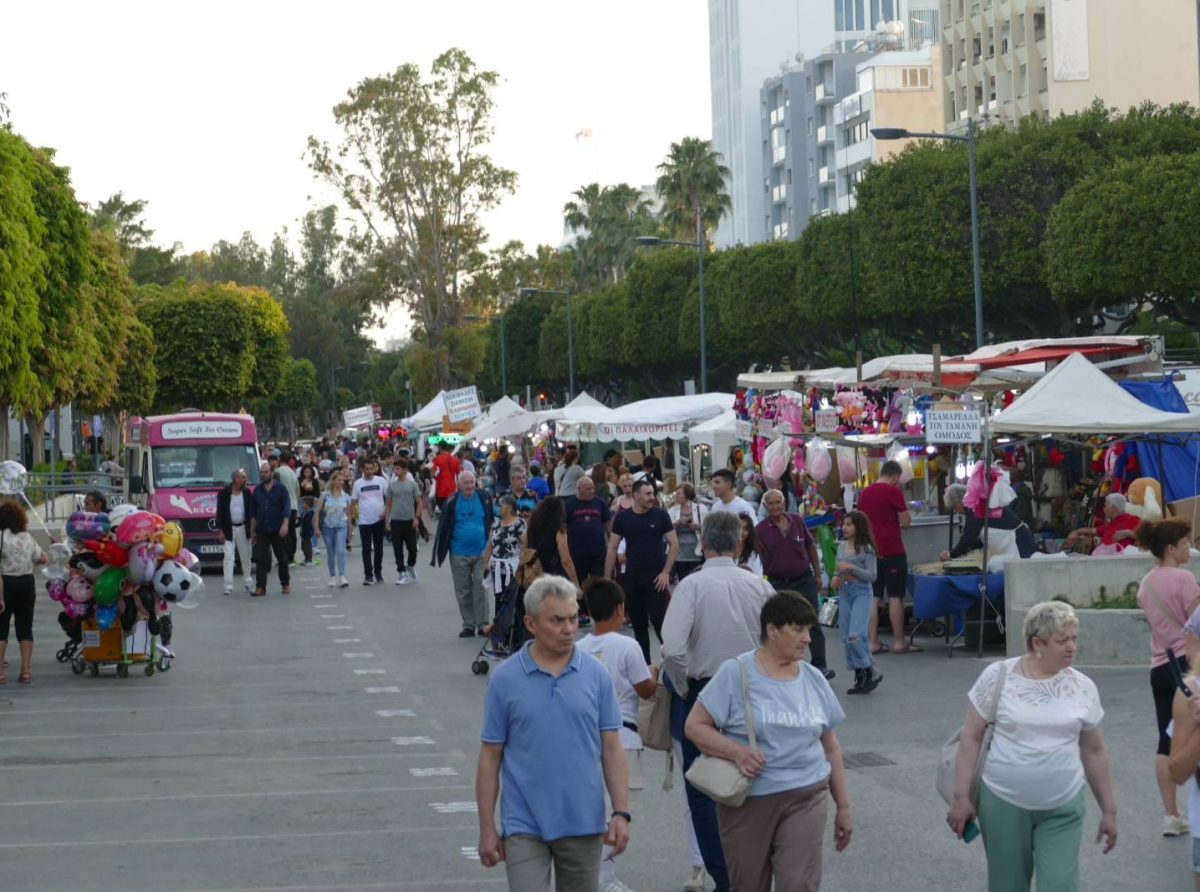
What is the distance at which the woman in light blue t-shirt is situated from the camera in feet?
19.7

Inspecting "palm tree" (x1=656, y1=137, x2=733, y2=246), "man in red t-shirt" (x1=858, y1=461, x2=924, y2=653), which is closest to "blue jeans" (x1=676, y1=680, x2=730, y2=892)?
"man in red t-shirt" (x1=858, y1=461, x2=924, y2=653)

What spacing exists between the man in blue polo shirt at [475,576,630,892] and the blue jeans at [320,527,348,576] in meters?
19.3

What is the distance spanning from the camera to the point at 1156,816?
362 inches

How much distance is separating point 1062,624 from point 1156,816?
3.76m

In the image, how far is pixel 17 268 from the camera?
85.1 ft

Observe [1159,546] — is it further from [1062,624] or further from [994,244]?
[994,244]

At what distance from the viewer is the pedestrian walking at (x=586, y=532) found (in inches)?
615

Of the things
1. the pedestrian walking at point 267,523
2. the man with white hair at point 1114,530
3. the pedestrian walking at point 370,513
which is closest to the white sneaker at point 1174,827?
the man with white hair at point 1114,530

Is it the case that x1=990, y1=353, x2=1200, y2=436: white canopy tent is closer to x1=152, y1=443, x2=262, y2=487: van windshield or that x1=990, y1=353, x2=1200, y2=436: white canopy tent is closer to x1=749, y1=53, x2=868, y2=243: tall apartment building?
x1=152, y1=443, x2=262, y2=487: van windshield

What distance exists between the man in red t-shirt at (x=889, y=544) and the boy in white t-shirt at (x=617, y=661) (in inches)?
333

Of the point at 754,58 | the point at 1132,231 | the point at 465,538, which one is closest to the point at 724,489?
the point at 465,538

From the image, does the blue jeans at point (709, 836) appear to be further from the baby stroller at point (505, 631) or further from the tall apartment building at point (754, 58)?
the tall apartment building at point (754, 58)

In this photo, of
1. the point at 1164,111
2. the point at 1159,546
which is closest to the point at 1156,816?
the point at 1159,546

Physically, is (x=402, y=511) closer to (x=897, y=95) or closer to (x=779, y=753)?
(x=779, y=753)
